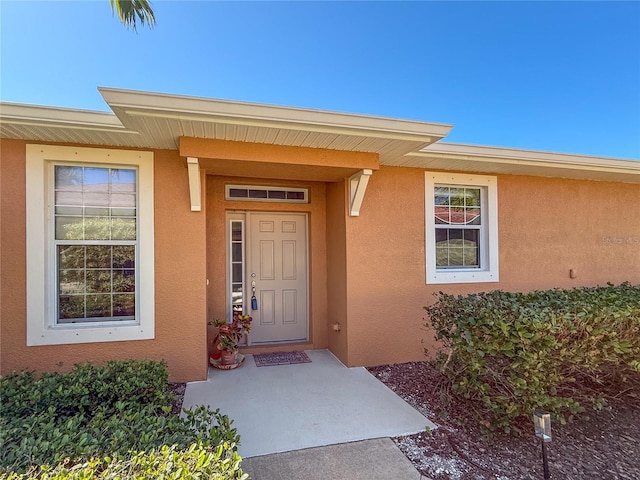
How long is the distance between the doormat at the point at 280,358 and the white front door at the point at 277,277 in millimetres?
230

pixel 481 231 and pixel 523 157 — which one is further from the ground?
pixel 523 157

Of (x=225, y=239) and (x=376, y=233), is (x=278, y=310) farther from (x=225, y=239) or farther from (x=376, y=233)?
(x=376, y=233)

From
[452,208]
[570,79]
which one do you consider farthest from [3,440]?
Answer: [570,79]

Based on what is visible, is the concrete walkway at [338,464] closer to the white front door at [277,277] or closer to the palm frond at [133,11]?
the white front door at [277,277]

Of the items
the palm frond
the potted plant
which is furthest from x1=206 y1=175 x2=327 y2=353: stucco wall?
the palm frond

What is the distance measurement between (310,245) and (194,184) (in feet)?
6.98

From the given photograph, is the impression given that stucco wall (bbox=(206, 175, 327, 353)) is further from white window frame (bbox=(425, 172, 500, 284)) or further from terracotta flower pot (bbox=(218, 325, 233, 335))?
white window frame (bbox=(425, 172, 500, 284))

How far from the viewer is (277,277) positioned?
525 cm

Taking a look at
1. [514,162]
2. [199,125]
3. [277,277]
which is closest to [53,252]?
[199,125]

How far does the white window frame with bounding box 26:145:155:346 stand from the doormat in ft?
5.18

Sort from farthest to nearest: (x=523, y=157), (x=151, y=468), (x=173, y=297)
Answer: (x=523, y=157) < (x=173, y=297) < (x=151, y=468)

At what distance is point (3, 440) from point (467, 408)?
3.62m

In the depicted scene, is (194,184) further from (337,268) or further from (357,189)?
(337,268)

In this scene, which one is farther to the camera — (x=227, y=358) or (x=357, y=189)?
(x=227, y=358)
